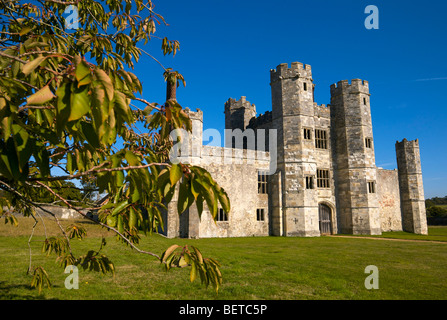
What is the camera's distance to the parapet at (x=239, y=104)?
2850 centimetres

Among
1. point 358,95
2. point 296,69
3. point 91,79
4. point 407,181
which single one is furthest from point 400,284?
point 407,181

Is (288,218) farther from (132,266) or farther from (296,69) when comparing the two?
(132,266)

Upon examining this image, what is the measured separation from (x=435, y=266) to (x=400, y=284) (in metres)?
3.71

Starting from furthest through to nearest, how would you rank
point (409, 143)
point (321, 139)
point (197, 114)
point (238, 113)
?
point (238, 113)
point (409, 143)
point (321, 139)
point (197, 114)

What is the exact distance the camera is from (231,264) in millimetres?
9328

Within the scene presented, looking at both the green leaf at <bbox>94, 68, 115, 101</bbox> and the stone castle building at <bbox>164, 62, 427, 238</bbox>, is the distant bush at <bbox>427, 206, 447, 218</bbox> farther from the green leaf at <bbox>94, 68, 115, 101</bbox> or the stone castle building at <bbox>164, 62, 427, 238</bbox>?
the green leaf at <bbox>94, 68, 115, 101</bbox>

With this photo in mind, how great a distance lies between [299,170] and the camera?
2158cm

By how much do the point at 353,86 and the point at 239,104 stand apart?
10.5m

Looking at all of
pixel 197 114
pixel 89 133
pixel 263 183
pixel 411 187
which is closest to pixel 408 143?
pixel 411 187

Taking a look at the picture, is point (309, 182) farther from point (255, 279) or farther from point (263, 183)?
point (255, 279)

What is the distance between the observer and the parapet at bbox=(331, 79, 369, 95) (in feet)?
80.4

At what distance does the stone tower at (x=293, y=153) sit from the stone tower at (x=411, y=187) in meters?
12.4

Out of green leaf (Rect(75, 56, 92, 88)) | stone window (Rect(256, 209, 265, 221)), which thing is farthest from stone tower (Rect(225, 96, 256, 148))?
green leaf (Rect(75, 56, 92, 88))

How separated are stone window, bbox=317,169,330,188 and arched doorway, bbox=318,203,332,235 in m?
1.58
